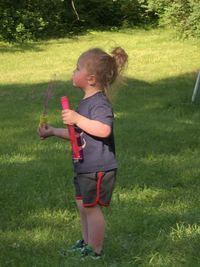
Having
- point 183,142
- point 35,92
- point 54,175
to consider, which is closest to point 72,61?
point 35,92

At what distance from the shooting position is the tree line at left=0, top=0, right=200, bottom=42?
26484mm

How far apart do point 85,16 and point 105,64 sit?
95.6ft

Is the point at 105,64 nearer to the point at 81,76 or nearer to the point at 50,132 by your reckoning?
the point at 81,76

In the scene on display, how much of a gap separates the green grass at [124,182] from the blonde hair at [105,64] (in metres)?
0.13

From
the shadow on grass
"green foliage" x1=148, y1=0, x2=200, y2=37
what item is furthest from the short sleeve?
"green foliage" x1=148, y1=0, x2=200, y2=37

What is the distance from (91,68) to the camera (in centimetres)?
439

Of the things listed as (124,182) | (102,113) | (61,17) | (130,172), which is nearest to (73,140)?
(102,113)

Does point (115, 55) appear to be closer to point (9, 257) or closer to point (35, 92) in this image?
point (9, 257)

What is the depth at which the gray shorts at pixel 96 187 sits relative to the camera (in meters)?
4.37

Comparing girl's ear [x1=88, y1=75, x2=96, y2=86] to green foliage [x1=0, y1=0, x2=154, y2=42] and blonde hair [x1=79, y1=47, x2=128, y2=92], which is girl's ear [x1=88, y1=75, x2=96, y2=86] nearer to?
blonde hair [x1=79, y1=47, x2=128, y2=92]

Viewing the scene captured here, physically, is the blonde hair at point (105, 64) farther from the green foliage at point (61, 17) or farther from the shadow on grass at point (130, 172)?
the green foliage at point (61, 17)

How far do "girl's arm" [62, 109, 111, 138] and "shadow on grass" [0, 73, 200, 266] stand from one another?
3.19 feet

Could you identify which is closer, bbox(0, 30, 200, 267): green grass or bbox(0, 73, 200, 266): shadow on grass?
bbox(0, 30, 200, 267): green grass

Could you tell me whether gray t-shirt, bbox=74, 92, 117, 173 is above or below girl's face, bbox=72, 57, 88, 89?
below
